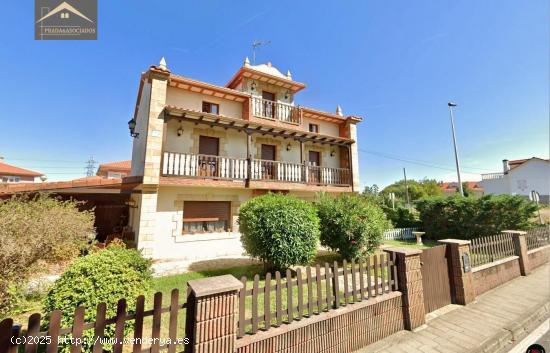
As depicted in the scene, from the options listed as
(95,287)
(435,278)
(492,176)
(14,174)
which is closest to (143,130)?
(95,287)

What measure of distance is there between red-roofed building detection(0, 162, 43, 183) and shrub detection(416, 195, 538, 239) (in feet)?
169

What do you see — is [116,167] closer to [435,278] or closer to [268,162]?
[268,162]

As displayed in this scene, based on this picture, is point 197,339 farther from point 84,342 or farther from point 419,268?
point 419,268

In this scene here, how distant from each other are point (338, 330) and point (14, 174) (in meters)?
54.3

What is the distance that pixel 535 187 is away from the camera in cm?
2841

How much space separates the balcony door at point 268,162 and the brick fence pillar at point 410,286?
7.70 m

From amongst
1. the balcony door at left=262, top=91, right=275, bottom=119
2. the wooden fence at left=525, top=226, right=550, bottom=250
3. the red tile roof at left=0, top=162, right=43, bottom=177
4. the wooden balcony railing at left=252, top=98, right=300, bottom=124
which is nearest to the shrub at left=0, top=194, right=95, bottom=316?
the wooden balcony railing at left=252, top=98, right=300, bottom=124

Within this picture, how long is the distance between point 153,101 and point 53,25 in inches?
144

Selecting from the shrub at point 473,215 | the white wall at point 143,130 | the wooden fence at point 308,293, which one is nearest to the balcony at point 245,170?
the white wall at point 143,130

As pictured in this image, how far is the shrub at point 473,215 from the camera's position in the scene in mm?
12031

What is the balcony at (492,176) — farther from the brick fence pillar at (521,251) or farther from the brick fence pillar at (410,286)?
the brick fence pillar at (410,286)

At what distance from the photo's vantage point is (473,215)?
13664 mm

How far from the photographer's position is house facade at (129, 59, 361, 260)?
9.13 m

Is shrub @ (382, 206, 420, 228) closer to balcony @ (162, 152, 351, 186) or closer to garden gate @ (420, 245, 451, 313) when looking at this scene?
balcony @ (162, 152, 351, 186)
